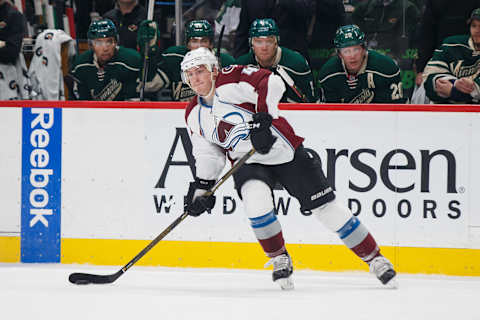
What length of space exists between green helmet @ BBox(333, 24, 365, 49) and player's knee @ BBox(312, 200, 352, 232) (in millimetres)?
1215

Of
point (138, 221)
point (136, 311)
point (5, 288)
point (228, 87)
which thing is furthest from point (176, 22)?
point (136, 311)

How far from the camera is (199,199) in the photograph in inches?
140

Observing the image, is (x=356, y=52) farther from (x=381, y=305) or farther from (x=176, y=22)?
(x=381, y=305)

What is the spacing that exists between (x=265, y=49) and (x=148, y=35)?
2.68 feet

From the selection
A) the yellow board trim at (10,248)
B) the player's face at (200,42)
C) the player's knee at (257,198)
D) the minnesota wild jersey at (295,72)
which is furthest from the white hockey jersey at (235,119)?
the yellow board trim at (10,248)

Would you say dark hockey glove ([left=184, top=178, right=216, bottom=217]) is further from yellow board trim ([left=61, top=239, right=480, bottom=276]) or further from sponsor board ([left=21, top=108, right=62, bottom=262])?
sponsor board ([left=21, top=108, right=62, bottom=262])

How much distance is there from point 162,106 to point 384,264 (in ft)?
5.00

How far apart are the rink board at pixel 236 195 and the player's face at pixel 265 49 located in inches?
17.0

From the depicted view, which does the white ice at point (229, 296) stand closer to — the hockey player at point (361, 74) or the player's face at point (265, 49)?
the hockey player at point (361, 74)

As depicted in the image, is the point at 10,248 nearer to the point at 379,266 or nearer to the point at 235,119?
the point at 235,119

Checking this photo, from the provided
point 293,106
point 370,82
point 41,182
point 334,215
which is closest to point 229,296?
point 334,215

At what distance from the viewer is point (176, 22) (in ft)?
16.8

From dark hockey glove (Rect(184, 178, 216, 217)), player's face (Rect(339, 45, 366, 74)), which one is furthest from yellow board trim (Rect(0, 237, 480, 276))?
player's face (Rect(339, 45, 366, 74))

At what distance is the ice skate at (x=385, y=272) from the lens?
3.47 metres
